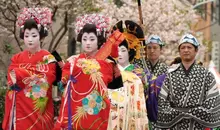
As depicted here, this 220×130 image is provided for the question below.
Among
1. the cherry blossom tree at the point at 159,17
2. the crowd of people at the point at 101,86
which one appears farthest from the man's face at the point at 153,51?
the cherry blossom tree at the point at 159,17

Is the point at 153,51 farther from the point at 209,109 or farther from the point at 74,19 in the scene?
the point at 74,19

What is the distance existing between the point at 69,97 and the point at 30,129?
2.94 ft

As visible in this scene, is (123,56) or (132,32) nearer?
(123,56)

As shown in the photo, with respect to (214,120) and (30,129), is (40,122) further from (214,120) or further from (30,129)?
(214,120)

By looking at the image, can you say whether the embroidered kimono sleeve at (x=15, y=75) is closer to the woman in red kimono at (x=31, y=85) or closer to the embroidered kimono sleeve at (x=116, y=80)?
the woman in red kimono at (x=31, y=85)

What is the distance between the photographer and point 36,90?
28.7 ft

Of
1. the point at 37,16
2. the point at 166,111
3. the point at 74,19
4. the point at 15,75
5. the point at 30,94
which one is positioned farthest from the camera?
the point at 74,19

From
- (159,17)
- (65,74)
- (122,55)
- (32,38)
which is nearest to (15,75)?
(32,38)

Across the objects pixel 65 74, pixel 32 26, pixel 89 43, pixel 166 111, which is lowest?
pixel 166 111

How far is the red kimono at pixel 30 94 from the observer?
870 cm

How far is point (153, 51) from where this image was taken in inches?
424

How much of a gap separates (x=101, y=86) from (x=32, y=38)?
1203 millimetres

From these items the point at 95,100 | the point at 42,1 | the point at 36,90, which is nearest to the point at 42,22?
the point at 36,90

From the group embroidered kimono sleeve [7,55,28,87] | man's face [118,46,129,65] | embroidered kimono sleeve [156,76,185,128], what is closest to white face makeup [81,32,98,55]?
embroidered kimono sleeve [7,55,28,87]
